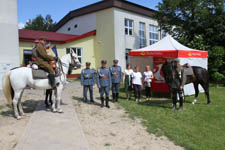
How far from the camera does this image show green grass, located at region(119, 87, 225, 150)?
445 cm

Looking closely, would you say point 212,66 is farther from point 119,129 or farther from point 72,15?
point 72,15

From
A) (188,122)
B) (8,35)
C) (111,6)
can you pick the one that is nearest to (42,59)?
(188,122)

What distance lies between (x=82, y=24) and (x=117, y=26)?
5.66 metres

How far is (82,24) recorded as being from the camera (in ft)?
71.1

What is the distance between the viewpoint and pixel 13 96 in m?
5.86

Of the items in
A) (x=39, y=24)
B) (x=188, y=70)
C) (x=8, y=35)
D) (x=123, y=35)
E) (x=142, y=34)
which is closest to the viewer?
(x=188, y=70)

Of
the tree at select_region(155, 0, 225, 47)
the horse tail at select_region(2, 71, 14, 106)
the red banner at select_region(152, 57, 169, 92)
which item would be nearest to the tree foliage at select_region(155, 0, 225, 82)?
the tree at select_region(155, 0, 225, 47)

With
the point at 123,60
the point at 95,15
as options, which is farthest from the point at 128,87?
the point at 95,15

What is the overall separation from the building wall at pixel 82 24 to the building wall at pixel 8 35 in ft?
30.1

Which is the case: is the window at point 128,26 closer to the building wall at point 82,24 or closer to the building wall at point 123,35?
the building wall at point 123,35

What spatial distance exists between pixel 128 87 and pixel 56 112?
3991 mm

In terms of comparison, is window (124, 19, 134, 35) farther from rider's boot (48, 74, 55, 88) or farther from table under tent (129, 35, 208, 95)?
rider's boot (48, 74, 55, 88)

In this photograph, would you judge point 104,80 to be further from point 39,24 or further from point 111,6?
point 39,24

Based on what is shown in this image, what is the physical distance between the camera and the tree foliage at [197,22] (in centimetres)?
1567
